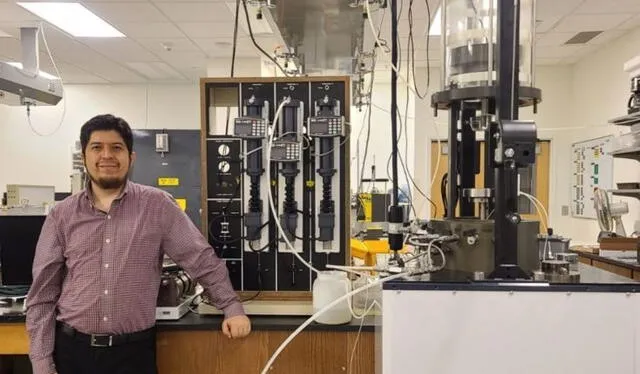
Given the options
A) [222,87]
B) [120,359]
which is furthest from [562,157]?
[120,359]

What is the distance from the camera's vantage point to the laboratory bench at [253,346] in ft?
5.83

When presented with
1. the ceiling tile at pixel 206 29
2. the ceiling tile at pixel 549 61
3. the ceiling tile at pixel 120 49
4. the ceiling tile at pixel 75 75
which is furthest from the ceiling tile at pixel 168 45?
the ceiling tile at pixel 549 61

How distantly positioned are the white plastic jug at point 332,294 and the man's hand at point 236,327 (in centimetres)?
25

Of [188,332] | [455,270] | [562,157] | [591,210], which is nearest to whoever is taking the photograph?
[455,270]

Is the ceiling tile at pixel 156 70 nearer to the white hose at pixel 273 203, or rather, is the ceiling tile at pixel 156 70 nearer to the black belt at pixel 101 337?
the white hose at pixel 273 203

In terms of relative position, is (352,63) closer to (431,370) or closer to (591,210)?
(431,370)

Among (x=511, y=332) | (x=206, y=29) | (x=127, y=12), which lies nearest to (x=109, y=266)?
(x=511, y=332)

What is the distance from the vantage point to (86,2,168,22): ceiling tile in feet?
13.0

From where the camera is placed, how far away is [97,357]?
1.62 m

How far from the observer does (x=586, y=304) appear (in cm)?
109

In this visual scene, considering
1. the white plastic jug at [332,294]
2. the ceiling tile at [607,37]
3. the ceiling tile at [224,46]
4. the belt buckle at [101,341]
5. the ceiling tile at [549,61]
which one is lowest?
the belt buckle at [101,341]

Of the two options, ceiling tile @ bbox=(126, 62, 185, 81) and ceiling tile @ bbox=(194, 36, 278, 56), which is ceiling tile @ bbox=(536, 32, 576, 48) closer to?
ceiling tile @ bbox=(194, 36, 278, 56)

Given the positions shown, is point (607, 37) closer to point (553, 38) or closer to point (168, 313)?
point (553, 38)

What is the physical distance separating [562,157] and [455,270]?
5349 mm
